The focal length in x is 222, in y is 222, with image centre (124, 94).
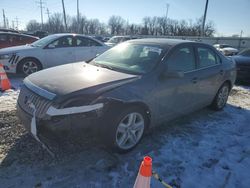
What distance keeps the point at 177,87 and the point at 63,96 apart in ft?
6.33

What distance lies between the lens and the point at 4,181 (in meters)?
2.56

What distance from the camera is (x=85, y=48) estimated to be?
28.2 ft

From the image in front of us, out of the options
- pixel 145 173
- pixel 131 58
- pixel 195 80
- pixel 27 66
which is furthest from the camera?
pixel 27 66

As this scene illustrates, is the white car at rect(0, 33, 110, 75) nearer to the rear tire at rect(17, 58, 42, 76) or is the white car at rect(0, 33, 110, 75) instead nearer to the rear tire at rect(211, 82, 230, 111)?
the rear tire at rect(17, 58, 42, 76)

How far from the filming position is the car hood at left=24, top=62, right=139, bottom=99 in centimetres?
274

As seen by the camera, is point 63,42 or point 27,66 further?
point 63,42

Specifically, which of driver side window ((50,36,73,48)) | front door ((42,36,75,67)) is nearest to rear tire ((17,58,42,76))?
front door ((42,36,75,67))

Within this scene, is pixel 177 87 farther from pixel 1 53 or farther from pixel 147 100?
pixel 1 53

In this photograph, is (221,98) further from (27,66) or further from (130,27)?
(130,27)

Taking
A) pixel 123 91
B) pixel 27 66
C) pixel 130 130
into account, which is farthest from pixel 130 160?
pixel 27 66

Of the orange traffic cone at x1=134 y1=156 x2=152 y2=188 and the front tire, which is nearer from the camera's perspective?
the orange traffic cone at x1=134 y1=156 x2=152 y2=188

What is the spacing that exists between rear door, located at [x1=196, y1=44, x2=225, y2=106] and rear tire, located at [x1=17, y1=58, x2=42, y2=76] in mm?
5578

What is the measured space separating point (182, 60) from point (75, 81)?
1.96 meters

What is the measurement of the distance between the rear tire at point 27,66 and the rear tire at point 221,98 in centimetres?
583
